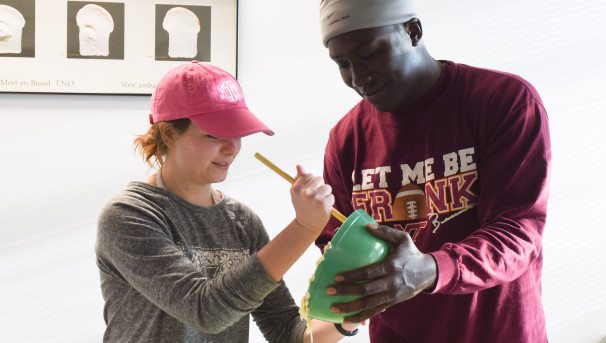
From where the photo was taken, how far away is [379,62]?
1169 millimetres

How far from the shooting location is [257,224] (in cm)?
135

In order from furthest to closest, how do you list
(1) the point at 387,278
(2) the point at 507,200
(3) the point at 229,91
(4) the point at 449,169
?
1. (3) the point at 229,91
2. (4) the point at 449,169
3. (2) the point at 507,200
4. (1) the point at 387,278

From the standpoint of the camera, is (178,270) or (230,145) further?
(230,145)

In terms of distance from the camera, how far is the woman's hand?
41.4 inches

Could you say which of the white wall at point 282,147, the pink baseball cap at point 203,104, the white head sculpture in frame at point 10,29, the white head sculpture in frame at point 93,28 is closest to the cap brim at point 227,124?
the pink baseball cap at point 203,104

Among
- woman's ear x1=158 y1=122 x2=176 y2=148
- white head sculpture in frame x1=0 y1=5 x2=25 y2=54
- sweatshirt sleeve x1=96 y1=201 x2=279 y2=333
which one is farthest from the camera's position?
white head sculpture in frame x1=0 y1=5 x2=25 y2=54

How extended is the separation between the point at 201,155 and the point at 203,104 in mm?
101

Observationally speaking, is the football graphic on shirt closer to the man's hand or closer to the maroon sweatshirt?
the maroon sweatshirt

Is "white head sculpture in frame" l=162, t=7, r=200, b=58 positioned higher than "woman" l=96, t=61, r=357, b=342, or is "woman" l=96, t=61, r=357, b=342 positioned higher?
"white head sculpture in frame" l=162, t=7, r=200, b=58

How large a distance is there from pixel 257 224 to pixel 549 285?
4.90ft

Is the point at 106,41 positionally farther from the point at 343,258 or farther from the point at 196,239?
the point at 343,258

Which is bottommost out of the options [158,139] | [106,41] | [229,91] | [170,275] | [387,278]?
[170,275]

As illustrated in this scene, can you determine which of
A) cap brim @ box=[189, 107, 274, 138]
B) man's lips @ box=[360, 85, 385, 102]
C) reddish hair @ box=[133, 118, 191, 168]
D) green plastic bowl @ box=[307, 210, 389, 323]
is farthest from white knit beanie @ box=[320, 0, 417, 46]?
green plastic bowl @ box=[307, 210, 389, 323]

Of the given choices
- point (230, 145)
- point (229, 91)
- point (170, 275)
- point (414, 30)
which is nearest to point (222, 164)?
point (230, 145)
